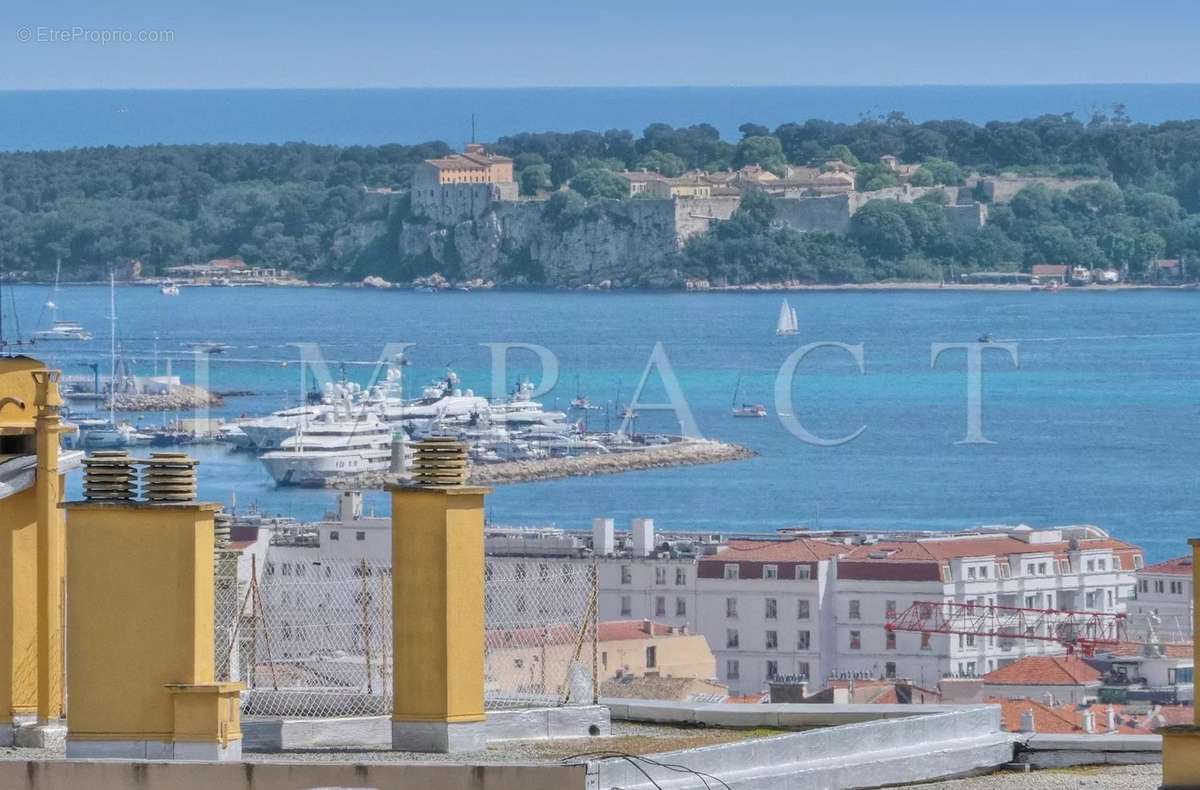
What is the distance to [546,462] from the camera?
39.6m

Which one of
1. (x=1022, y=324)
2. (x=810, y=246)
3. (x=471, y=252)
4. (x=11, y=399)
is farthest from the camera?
(x=471, y=252)

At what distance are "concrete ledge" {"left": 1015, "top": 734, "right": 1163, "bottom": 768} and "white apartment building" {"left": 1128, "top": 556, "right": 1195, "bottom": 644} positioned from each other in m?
14.2

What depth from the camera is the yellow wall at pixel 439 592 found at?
308cm

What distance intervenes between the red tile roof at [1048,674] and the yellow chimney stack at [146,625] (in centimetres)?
1058

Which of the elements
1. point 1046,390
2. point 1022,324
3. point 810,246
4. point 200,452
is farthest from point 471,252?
point 200,452

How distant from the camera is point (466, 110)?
165875 mm

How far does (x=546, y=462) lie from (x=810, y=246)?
40.1 metres

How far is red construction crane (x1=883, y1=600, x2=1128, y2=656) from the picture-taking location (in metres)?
18.0

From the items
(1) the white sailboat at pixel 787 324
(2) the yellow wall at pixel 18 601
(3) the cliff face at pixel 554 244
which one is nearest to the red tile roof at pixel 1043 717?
(2) the yellow wall at pixel 18 601

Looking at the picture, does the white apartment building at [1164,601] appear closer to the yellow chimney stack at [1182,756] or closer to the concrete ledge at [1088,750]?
the concrete ledge at [1088,750]

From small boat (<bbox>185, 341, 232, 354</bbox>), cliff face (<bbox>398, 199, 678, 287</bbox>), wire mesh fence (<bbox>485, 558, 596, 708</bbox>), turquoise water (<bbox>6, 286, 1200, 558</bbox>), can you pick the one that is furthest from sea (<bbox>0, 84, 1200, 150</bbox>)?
wire mesh fence (<bbox>485, 558, 596, 708</bbox>)

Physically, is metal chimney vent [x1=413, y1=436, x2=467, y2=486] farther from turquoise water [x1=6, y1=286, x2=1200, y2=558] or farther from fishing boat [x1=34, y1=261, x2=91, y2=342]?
fishing boat [x1=34, y1=261, x2=91, y2=342]

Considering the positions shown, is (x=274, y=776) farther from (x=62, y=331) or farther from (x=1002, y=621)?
(x=62, y=331)

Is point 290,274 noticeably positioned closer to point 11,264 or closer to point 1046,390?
point 11,264
